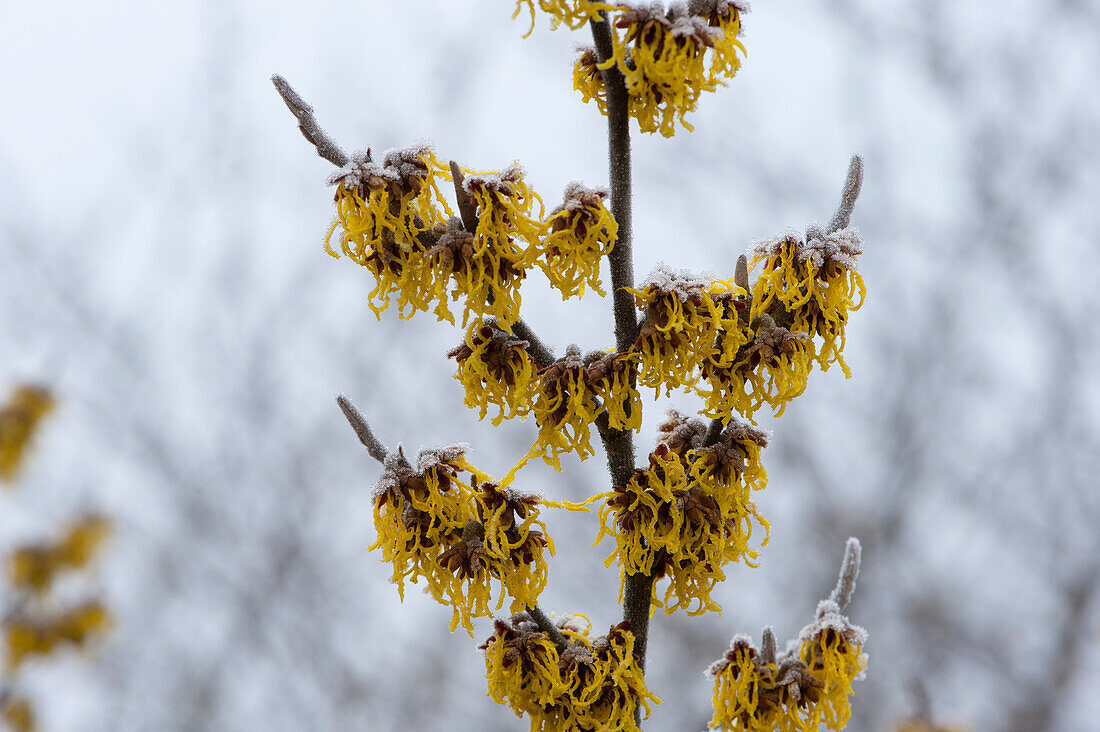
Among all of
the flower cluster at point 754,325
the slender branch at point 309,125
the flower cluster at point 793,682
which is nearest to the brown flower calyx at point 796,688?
the flower cluster at point 793,682

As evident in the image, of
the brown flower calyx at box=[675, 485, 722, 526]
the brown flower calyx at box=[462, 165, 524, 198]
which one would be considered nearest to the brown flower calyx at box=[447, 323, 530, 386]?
the brown flower calyx at box=[462, 165, 524, 198]

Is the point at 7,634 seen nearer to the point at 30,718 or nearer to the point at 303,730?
the point at 30,718

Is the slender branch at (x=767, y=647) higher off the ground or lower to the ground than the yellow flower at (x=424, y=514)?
higher

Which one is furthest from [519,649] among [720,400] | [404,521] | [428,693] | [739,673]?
[428,693]

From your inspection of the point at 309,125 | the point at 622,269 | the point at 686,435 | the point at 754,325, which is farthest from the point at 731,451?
the point at 309,125

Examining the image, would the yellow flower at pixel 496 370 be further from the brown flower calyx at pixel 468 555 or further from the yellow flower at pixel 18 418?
the yellow flower at pixel 18 418

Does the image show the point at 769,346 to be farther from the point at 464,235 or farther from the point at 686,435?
the point at 464,235

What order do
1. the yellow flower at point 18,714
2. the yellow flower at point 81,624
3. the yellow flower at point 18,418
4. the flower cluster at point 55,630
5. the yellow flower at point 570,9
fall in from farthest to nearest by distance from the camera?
the yellow flower at point 18,418 < the yellow flower at point 81,624 < the flower cluster at point 55,630 < the yellow flower at point 18,714 < the yellow flower at point 570,9
